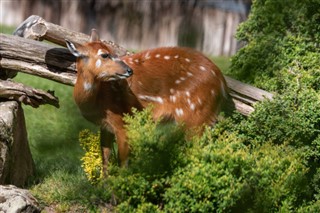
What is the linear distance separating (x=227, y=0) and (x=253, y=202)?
24.4 feet

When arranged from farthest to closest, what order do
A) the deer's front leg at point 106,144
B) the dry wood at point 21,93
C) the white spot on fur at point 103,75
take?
the dry wood at point 21,93
the deer's front leg at point 106,144
the white spot on fur at point 103,75

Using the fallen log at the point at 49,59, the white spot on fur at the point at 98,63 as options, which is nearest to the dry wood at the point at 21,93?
the fallen log at the point at 49,59

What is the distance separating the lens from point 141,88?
21.4 feet

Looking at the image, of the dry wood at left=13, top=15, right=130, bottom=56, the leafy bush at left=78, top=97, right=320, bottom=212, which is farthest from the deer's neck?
the dry wood at left=13, top=15, right=130, bottom=56

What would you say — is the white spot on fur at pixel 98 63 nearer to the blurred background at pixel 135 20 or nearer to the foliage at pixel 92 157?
the foliage at pixel 92 157

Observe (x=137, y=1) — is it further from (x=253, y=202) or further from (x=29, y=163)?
(x=253, y=202)

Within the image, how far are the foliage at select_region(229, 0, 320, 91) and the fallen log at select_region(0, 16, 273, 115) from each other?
39 centimetres

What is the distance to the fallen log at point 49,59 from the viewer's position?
6.90 metres

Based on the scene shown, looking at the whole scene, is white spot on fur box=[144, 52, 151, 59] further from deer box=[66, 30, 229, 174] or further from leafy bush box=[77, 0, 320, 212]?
leafy bush box=[77, 0, 320, 212]

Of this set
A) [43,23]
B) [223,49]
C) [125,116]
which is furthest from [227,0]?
[125,116]

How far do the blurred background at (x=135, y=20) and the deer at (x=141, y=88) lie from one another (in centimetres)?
572

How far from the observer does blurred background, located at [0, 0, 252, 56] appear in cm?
1257

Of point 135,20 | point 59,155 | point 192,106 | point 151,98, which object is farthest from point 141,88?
point 135,20

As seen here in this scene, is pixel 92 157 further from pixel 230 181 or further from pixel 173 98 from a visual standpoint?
pixel 230 181
